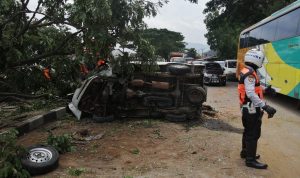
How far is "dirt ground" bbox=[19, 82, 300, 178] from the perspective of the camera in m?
5.68

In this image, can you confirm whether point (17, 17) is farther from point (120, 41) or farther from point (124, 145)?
point (124, 145)

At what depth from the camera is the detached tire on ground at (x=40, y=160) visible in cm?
528

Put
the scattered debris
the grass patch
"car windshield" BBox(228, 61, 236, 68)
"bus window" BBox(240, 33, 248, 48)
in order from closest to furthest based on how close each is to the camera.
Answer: the grass patch
the scattered debris
"bus window" BBox(240, 33, 248, 48)
"car windshield" BBox(228, 61, 236, 68)

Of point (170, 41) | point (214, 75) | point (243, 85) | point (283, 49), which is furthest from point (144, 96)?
point (170, 41)

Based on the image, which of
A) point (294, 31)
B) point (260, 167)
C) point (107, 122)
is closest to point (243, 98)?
point (260, 167)

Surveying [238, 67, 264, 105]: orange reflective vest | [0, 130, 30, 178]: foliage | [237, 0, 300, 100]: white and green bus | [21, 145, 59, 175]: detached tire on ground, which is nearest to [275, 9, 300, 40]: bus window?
[237, 0, 300, 100]: white and green bus

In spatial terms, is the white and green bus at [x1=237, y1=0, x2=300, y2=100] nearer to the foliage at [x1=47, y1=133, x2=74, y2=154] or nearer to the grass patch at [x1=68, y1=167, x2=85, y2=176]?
the foliage at [x1=47, y1=133, x2=74, y2=154]

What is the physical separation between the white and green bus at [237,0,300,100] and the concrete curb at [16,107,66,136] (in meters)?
6.79

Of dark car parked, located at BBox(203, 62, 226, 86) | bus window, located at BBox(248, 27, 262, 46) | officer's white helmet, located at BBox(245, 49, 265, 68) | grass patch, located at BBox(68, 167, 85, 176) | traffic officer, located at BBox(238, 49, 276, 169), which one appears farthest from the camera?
dark car parked, located at BBox(203, 62, 226, 86)

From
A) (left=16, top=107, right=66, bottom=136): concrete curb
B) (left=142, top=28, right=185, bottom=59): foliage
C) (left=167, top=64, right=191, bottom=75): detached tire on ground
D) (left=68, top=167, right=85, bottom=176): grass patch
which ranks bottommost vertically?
Answer: (left=68, top=167, right=85, bottom=176): grass patch

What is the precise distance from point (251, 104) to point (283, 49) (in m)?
7.99

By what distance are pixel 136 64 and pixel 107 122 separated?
63.8 inches

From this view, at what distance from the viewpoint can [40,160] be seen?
18.0ft

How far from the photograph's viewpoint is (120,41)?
7180mm
